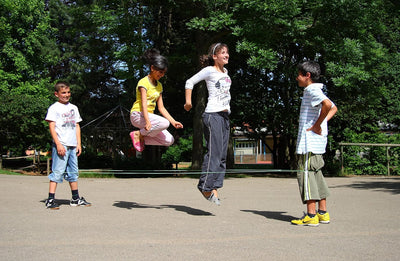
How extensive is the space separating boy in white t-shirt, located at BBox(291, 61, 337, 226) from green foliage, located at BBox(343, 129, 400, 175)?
15.8m

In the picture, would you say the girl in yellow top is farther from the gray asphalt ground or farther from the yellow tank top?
the gray asphalt ground

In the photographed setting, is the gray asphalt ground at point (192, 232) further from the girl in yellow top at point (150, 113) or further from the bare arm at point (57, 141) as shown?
the girl in yellow top at point (150, 113)

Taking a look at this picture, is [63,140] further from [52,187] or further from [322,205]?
[322,205]

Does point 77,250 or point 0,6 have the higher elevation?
point 0,6

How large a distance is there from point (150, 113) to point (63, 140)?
61.7 inches

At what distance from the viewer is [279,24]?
17141mm

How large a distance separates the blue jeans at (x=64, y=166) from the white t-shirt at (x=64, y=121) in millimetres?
139

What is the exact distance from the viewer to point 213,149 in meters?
6.19

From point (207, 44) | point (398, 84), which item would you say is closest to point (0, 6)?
point (207, 44)

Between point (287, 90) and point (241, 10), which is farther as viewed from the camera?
point (287, 90)

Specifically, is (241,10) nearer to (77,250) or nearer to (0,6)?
(77,250)

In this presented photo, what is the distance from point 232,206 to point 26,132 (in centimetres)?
2009

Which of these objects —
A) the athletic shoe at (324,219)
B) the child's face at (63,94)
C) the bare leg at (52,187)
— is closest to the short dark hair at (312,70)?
the athletic shoe at (324,219)

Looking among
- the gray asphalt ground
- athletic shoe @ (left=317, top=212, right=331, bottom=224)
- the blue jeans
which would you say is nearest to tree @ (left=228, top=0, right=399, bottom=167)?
the gray asphalt ground
